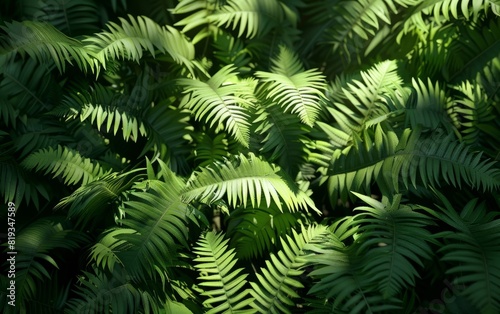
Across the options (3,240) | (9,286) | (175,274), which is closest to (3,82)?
(3,240)

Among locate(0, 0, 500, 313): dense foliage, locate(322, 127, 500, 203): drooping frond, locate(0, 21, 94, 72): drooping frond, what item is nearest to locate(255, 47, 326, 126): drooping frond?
locate(0, 0, 500, 313): dense foliage

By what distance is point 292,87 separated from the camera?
7.27ft

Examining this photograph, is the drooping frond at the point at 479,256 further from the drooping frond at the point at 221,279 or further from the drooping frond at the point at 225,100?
the drooping frond at the point at 225,100

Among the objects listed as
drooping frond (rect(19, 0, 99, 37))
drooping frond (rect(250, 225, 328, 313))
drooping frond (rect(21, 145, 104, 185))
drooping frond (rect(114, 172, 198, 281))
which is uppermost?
drooping frond (rect(19, 0, 99, 37))

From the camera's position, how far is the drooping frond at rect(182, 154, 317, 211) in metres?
1.89

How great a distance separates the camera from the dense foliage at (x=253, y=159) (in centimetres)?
186

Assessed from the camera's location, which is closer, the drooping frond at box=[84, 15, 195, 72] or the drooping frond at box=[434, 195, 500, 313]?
the drooping frond at box=[434, 195, 500, 313]

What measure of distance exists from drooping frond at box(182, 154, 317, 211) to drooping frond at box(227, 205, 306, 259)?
0.15m

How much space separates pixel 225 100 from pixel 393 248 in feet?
3.09

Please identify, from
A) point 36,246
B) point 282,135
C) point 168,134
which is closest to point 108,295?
point 36,246

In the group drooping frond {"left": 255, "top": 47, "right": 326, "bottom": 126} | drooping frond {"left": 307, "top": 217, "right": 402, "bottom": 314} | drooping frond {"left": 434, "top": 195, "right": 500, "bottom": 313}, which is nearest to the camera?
drooping frond {"left": 434, "top": 195, "right": 500, "bottom": 313}

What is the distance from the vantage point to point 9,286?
197cm

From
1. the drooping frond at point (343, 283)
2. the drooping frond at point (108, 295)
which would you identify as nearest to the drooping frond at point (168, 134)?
the drooping frond at point (108, 295)

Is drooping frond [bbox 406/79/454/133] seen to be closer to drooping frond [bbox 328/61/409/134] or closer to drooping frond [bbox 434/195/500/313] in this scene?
drooping frond [bbox 328/61/409/134]
